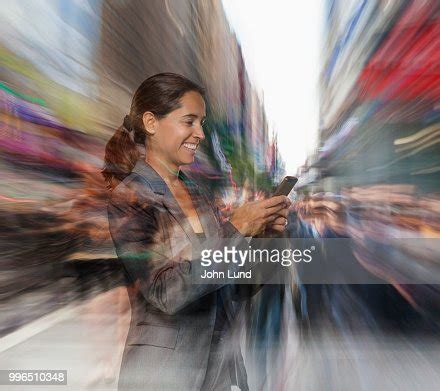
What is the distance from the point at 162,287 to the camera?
1793mm

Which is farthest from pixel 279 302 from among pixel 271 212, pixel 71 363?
pixel 71 363

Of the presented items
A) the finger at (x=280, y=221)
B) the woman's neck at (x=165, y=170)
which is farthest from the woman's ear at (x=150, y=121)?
the finger at (x=280, y=221)

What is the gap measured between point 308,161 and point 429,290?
0.68 metres

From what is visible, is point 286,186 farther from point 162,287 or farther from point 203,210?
point 162,287

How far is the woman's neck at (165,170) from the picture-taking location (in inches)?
72.1

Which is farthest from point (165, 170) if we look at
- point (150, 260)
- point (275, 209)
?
point (275, 209)

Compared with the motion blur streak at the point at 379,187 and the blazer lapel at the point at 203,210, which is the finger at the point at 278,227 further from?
the blazer lapel at the point at 203,210

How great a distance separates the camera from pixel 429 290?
180 cm

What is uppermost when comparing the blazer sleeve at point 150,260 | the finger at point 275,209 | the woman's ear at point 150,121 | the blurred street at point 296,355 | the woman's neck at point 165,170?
the woman's ear at point 150,121

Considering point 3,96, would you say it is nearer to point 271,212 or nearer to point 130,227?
point 130,227

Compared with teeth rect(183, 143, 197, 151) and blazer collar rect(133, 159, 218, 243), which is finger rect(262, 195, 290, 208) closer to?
blazer collar rect(133, 159, 218, 243)

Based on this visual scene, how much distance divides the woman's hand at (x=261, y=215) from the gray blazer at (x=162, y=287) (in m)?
0.05

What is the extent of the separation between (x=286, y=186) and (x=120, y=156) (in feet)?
2.14

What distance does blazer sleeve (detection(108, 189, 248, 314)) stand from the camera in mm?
1785
